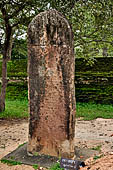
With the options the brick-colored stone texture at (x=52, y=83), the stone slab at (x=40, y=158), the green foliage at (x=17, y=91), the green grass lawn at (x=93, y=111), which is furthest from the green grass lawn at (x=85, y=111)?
the brick-colored stone texture at (x=52, y=83)

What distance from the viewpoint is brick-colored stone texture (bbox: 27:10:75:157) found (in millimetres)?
4488

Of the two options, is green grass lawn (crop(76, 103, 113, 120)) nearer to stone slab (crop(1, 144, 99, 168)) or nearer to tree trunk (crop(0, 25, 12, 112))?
tree trunk (crop(0, 25, 12, 112))

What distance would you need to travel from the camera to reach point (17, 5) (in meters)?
8.94

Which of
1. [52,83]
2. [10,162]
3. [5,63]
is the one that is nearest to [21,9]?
[5,63]

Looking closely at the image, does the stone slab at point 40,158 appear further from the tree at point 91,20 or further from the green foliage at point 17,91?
the green foliage at point 17,91

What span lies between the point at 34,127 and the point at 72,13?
458 centimetres

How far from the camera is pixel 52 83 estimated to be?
15.0 feet

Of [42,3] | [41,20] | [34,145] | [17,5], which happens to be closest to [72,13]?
[42,3]

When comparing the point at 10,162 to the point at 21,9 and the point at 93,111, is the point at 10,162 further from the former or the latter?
the point at 93,111

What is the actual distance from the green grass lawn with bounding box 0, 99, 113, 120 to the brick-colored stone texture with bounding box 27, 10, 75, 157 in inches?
200

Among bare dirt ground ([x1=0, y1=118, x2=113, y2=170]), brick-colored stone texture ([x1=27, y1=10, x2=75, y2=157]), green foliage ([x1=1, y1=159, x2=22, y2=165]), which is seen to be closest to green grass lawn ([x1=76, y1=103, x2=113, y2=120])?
bare dirt ground ([x1=0, y1=118, x2=113, y2=170])

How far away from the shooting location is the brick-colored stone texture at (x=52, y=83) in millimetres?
4488

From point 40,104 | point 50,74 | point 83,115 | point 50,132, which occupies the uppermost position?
point 50,74

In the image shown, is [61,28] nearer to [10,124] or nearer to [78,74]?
[10,124]
